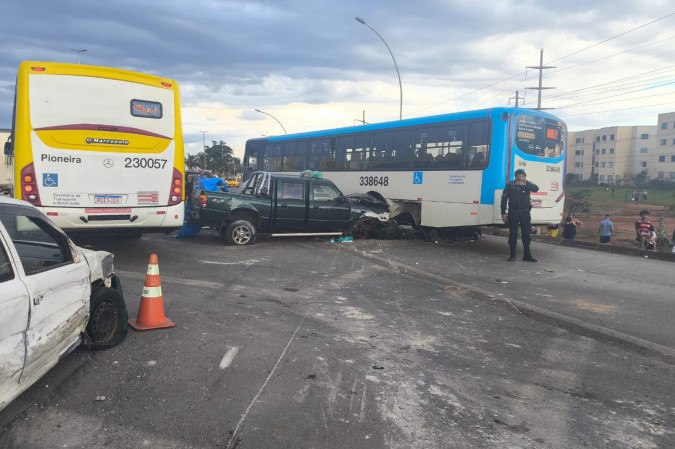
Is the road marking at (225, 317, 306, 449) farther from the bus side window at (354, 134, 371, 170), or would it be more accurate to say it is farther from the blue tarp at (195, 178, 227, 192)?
the bus side window at (354, 134, 371, 170)

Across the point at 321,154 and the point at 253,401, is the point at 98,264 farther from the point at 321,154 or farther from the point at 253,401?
the point at 321,154

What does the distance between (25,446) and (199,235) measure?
10.8 m

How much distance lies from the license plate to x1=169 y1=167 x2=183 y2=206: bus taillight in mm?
891

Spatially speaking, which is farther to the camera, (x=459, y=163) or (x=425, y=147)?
(x=425, y=147)

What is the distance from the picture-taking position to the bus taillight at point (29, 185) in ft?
25.3

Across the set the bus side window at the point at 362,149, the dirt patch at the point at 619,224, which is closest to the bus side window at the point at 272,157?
the bus side window at the point at 362,149

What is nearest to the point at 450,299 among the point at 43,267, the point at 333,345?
the point at 333,345

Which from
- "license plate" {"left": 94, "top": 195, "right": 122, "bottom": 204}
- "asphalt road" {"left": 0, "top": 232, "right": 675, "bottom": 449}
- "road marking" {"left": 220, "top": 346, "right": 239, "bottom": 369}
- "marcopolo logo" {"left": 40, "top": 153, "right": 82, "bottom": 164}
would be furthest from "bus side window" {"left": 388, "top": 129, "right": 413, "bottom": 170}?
"road marking" {"left": 220, "top": 346, "right": 239, "bottom": 369}

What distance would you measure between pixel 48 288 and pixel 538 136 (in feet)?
36.5

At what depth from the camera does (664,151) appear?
91.1 metres

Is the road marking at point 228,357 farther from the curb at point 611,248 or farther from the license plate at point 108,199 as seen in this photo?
the curb at point 611,248

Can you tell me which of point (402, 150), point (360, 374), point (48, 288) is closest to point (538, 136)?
point (402, 150)

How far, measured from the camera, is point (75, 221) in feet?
26.6

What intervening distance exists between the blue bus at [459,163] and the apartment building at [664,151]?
90622 mm
